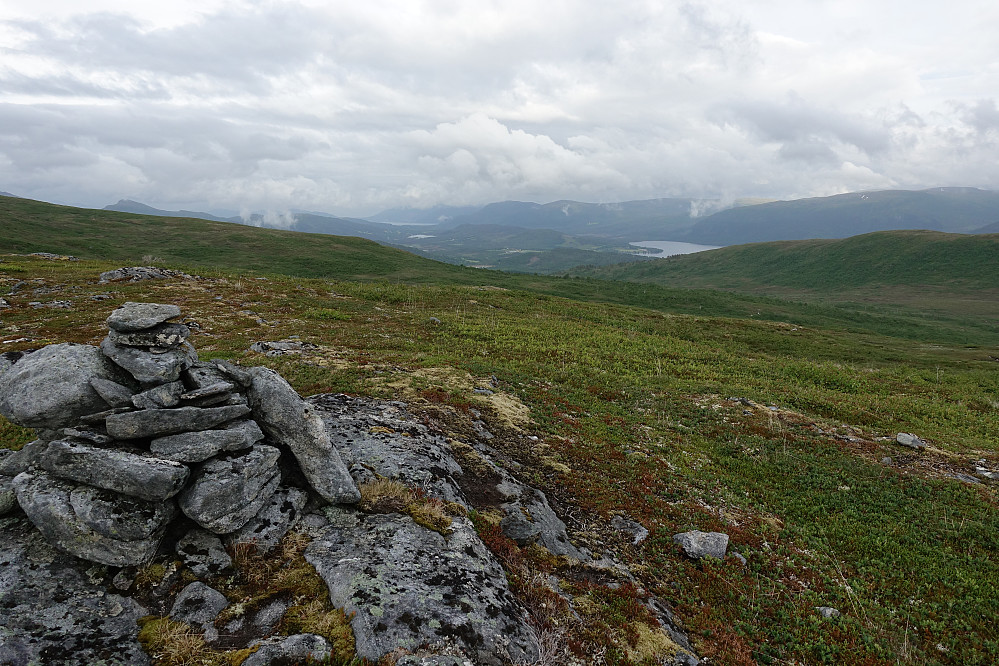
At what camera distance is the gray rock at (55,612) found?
6.61 metres

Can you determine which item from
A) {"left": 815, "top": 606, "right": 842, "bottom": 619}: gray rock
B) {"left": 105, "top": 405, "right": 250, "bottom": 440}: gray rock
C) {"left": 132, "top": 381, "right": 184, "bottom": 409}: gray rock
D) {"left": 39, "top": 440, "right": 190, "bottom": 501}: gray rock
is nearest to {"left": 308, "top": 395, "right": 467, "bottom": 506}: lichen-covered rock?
{"left": 105, "top": 405, "right": 250, "bottom": 440}: gray rock

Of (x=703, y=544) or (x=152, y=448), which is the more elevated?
(x=152, y=448)

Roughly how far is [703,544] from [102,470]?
623 inches

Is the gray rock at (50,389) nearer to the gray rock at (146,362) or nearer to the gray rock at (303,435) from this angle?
the gray rock at (146,362)

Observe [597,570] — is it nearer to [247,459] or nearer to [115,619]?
[247,459]

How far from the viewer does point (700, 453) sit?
20.5 m

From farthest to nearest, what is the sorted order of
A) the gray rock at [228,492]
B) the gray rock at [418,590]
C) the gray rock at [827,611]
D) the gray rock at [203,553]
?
the gray rock at [827,611] < the gray rock at [228,492] < the gray rock at [203,553] < the gray rock at [418,590]

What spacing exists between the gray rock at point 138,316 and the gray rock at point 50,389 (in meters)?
1.07

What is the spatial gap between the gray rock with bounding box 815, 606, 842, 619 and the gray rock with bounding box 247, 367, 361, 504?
42.5 feet

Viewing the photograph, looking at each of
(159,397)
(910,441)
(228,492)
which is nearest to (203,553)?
(228,492)

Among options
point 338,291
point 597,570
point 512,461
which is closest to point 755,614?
point 597,570

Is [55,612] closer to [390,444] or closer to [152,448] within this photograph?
[152,448]

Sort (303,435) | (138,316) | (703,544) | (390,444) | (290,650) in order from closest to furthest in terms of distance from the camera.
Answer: (290,650) → (138,316) → (303,435) → (703,544) → (390,444)

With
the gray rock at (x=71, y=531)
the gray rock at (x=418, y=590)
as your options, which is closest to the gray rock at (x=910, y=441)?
the gray rock at (x=418, y=590)
